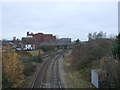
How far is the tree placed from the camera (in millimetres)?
18094

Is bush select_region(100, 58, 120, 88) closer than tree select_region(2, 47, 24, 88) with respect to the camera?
Yes

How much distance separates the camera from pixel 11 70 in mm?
18438

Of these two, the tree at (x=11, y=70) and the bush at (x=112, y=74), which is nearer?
the bush at (x=112, y=74)

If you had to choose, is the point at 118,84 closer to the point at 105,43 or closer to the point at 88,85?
the point at 88,85

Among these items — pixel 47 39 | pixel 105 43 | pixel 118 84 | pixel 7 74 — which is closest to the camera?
pixel 118 84

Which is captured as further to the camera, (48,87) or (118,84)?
(48,87)

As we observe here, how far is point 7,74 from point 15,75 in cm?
92

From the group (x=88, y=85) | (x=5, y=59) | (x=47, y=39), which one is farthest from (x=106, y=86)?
(x=47, y=39)

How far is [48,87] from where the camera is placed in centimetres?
2036

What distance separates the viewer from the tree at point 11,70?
59.4ft

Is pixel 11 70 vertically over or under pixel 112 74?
over

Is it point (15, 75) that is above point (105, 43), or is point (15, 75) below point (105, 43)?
below

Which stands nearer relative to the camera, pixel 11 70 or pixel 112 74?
pixel 112 74

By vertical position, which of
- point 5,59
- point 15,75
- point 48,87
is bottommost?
point 48,87
